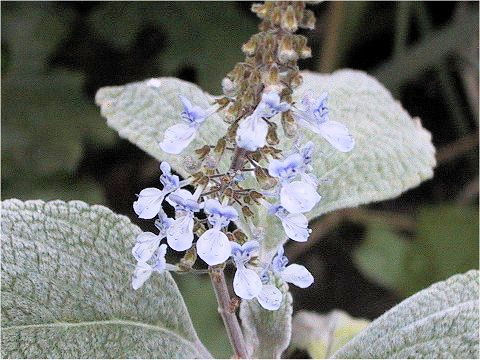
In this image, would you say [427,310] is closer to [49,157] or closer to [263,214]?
[263,214]

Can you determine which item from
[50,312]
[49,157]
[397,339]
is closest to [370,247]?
[49,157]

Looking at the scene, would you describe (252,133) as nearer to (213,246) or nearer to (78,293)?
(213,246)

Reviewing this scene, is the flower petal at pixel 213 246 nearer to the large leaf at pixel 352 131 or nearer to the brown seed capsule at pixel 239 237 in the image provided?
the brown seed capsule at pixel 239 237

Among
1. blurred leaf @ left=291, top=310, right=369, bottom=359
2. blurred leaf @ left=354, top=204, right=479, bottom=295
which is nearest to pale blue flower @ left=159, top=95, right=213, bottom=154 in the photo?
blurred leaf @ left=291, top=310, right=369, bottom=359

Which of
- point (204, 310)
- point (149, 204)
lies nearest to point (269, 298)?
point (149, 204)

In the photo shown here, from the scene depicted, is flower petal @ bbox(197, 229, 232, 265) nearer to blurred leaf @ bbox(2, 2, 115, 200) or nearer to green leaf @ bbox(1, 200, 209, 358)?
green leaf @ bbox(1, 200, 209, 358)
